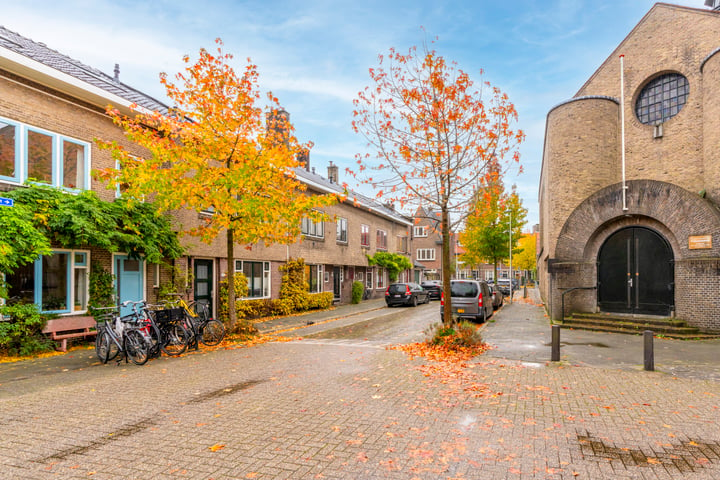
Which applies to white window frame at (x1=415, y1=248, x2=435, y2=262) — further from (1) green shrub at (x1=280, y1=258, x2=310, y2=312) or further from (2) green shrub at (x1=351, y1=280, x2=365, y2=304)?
(1) green shrub at (x1=280, y1=258, x2=310, y2=312)

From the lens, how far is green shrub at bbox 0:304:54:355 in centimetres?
955

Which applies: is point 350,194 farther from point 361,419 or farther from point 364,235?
point 361,419

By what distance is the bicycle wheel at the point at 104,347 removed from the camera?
939 centimetres

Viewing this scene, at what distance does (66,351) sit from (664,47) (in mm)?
21519

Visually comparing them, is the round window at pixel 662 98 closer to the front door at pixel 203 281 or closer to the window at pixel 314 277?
the window at pixel 314 277

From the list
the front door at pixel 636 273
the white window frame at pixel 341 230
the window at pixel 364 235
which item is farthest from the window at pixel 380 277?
the front door at pixel 636 273

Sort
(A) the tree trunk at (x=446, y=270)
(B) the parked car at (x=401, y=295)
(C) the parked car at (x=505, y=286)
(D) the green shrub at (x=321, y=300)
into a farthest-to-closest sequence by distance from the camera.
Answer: (C) the parked car at (x=505, y=286) < (B) the parked car at (x=401, y=295) < (D) the green shrub at (x=321, y=300) < (A) the tree trunk at (x=446, y=270)

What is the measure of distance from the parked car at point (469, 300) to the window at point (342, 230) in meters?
10.9

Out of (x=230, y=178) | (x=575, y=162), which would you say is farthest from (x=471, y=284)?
(x=230, y=178)

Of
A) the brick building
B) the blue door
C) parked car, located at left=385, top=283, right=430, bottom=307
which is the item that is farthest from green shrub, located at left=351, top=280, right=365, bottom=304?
the blue door

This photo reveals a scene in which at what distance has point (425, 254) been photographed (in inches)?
2383

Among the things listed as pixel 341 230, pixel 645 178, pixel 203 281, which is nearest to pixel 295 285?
pixel 203 281

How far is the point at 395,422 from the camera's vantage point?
5.53 meters

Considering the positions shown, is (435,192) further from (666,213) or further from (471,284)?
(666,213)
